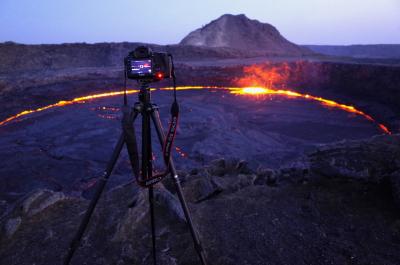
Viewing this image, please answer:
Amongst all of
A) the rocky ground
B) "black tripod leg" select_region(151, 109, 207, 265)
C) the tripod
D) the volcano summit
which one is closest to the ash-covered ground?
the rocky ground

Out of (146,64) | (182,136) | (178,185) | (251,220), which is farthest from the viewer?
(182,136)

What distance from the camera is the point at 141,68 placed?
8.10 ft

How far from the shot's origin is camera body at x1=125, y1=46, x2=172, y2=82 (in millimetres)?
2465

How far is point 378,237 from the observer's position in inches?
142

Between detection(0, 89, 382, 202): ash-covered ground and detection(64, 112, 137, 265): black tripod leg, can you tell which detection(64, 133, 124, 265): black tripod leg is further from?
detection(0, 89, 382, 202): ash-covered ground

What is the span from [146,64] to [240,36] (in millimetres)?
54405

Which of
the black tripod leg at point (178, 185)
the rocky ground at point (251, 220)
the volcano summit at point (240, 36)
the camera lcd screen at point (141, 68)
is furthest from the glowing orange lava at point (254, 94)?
the volcano summit at point (240, 36)

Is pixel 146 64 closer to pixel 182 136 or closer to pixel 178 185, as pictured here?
pixel 178 185

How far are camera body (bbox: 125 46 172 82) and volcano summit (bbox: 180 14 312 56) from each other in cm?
4984

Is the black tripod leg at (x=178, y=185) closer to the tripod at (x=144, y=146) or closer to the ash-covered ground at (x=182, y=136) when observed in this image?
the tripod at (x=144, y=146)

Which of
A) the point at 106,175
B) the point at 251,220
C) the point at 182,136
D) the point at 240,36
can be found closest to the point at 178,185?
the point at 106,175

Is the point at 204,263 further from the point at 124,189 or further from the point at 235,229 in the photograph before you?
the point at 124,189

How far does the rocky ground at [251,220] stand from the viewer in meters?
3.53

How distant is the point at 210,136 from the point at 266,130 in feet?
9.94
